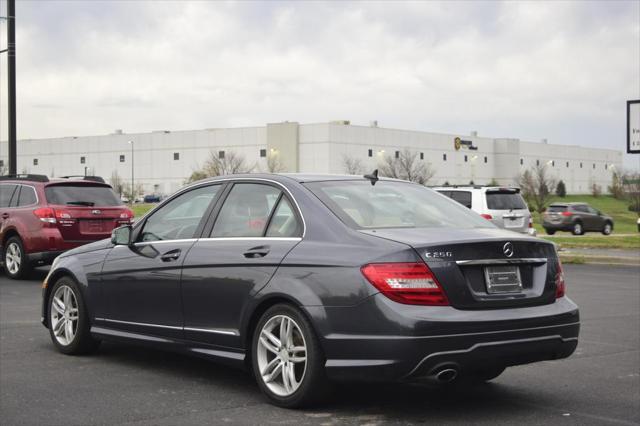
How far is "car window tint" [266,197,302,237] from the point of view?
6.30m

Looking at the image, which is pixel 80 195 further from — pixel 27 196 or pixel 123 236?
pixel 123 236

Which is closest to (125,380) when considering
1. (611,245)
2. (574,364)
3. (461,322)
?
(461,322)

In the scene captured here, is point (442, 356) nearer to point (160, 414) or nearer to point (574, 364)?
point (160, 414)

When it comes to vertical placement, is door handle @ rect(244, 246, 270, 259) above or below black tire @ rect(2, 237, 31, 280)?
above

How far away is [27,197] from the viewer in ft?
51.4

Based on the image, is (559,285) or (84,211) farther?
(84,211)

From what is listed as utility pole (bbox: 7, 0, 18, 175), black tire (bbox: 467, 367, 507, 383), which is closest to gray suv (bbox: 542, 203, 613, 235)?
utility pole (bbox: 7, 0, 18, 175)

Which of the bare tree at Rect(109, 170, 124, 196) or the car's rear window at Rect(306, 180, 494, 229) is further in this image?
the bare tree at Rect(109, 170, 124, 196)

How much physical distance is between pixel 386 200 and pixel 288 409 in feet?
5.32

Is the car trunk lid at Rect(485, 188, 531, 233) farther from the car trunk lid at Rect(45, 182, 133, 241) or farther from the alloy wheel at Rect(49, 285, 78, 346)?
the alloy wheel at Rect(49, 285, 78, 346)

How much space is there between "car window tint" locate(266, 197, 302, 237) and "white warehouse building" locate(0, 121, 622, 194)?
305 feet

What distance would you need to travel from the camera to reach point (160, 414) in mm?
5902

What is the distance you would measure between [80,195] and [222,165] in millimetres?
88462

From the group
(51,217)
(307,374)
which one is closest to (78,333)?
(307,374)
